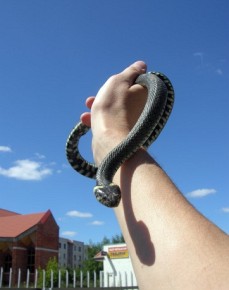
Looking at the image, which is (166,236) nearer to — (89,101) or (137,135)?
(137,135)

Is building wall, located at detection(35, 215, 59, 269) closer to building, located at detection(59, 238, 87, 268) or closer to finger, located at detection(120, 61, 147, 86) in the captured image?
building, located at detection(59, 238, 87, 268)

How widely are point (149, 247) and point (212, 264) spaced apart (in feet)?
1.31

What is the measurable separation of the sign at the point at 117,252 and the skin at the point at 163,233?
48.7 meters

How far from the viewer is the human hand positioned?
9.59 ft

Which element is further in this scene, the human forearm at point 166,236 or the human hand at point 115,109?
the human hand at point 115,109

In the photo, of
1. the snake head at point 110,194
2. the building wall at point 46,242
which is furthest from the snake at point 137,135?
the building wall at point 46,242

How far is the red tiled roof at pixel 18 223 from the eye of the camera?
2418 inches

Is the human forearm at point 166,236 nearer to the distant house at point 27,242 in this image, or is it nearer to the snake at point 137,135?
the snake at point 137,135

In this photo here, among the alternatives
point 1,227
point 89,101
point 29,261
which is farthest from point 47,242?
point 89,101

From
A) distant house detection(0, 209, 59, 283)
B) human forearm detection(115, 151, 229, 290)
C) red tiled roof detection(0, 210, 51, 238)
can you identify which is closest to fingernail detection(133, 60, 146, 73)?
human forearm detection(115, 151, 229, 290)

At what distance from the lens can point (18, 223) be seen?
6625cm

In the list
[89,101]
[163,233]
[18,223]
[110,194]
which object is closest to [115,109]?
[89,101]

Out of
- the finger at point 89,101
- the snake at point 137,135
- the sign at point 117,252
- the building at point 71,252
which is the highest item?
the building at point 71,252

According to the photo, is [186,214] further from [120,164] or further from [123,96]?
[123,96]
